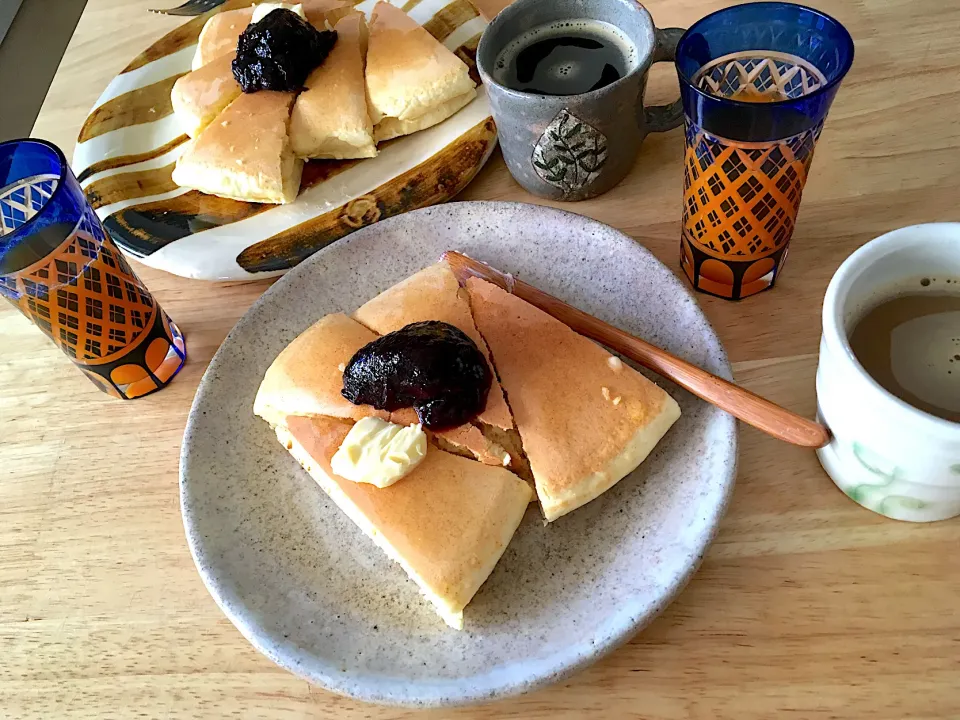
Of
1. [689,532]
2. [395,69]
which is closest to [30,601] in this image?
[689,532]

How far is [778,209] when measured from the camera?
854mm

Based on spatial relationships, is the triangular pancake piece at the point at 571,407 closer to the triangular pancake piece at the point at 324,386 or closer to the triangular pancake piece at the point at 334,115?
the triangular pancake piece at the point at 324,386

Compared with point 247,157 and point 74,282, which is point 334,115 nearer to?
point 247,157

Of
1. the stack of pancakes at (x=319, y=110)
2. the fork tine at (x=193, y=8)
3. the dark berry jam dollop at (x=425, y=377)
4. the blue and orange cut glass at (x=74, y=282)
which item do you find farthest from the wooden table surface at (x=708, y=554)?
the fork tine at (x=193, y=8)

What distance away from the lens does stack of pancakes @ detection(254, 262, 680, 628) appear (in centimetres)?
75

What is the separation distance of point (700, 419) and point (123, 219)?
2.87ft

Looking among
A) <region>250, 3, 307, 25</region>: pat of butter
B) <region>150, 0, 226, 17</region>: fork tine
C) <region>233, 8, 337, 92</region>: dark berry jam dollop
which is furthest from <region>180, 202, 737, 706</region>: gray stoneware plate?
<region>150, 0, 226, 17</region>: fork tine

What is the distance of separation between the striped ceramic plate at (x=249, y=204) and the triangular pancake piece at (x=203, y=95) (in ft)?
0.18

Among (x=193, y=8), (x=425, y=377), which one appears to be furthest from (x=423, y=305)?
(x=193, y=8)

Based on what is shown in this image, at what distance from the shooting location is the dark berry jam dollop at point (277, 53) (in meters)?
1.18

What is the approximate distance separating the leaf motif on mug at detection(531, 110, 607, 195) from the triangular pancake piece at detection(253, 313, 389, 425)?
Answer: 0.34m

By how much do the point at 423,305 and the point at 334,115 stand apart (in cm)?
43

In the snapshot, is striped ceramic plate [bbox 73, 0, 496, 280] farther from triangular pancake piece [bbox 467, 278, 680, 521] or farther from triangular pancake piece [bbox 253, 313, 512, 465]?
triangular pancake piece [bbox 467, 278, 680, 521]

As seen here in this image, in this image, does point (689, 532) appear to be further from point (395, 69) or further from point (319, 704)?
point (395, 69)
